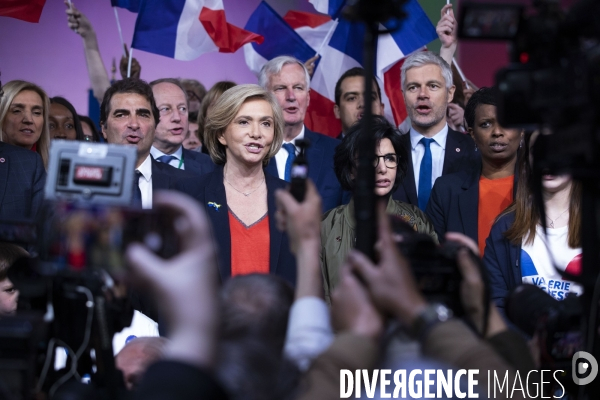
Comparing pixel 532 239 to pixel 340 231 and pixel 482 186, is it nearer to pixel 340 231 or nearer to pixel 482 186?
pixel 482 186

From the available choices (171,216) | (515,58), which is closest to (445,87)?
(515,58)

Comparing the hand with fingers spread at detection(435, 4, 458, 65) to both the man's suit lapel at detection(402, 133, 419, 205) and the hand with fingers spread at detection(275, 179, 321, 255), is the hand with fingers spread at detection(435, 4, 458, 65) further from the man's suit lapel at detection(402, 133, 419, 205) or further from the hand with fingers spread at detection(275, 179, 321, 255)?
the hand with fingers spread at detection(275, 179, 321, 255)

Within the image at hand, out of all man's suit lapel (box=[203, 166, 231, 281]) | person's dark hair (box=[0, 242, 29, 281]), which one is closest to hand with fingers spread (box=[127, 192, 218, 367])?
person's dark hair (box=[0, 242, 29, 281])

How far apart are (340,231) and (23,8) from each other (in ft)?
10.4

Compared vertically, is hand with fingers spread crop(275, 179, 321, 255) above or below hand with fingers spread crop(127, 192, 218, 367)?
above

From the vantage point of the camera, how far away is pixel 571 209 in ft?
12.9

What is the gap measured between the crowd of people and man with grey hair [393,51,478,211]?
1 cm

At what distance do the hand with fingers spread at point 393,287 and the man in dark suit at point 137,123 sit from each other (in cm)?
284

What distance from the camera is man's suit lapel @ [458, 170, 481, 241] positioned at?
14.4 ft

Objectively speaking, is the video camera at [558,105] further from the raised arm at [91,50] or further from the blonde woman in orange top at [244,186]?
the raised arm at [91,50]

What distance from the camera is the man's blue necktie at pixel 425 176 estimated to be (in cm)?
481

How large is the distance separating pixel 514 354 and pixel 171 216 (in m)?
0.93

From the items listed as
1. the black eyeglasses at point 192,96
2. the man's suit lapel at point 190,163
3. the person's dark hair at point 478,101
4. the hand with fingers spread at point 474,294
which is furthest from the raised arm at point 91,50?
the hand with fingers spread at point 474,294

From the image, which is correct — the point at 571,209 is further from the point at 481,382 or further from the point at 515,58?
the point at 481,382
